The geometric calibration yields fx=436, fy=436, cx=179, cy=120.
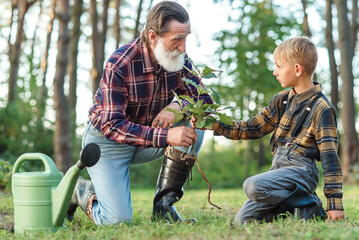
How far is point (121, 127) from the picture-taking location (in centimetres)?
316

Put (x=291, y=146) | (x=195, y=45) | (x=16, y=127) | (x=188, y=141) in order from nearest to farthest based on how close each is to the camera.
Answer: (x=188, y=141), (x=291, y=146), (x=16, y=127), (x=195, y=45)

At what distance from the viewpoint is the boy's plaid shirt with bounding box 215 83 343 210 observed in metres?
3.09

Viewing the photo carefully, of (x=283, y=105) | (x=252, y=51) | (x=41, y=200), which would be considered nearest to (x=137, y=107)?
(x=41, y=200)

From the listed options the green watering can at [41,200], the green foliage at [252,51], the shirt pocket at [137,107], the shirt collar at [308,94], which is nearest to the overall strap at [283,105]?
the shirt collar at [308,94]

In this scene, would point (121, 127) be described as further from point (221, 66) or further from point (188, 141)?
point (221, 66)

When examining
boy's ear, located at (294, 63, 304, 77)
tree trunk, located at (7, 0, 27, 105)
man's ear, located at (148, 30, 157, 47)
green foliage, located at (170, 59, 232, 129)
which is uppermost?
tree trunk, located at (7, 0, 27, 105)

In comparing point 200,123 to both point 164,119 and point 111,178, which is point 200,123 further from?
point 111,178

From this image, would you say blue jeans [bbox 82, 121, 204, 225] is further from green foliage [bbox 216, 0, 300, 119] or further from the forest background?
green foliage [bbox 216, 0, 300, 119]

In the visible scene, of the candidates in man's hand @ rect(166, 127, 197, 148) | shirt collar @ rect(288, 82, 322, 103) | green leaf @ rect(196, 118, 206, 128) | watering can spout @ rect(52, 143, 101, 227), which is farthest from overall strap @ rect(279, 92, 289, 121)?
watering can spout @ rect(52, 143, 101, 227)

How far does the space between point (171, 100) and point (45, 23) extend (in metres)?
17.4

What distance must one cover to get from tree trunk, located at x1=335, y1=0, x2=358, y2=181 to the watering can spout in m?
8.81

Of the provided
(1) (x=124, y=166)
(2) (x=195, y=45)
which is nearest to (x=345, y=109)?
(2) (x=195, y=45)

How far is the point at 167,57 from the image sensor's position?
3.36 meters

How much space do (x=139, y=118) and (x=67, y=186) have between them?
879 mm
